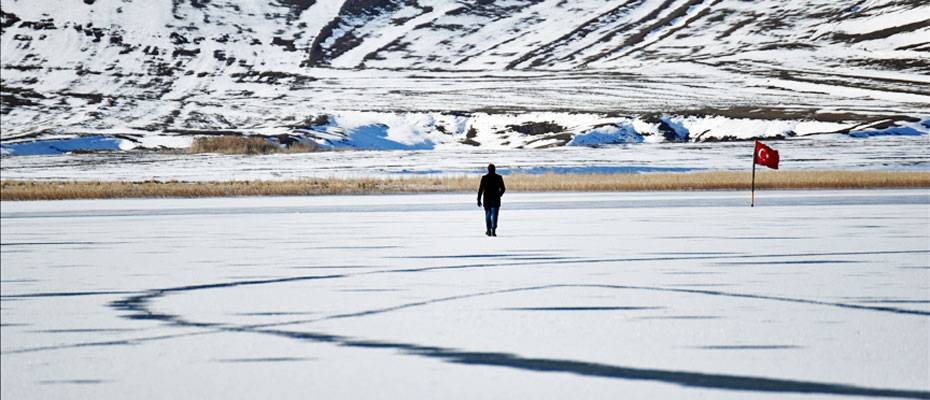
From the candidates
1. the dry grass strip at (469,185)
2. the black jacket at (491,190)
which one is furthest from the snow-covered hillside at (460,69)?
the black jacket at (491,190)

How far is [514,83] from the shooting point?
341 feet

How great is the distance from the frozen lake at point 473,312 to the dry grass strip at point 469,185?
1794 centimetres

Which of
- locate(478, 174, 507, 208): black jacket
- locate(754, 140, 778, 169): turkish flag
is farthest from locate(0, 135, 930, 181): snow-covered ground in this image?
locate(478, 174, 507, 208): black jacket

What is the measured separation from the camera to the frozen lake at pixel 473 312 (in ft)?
24.5

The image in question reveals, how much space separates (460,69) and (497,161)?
232 ft

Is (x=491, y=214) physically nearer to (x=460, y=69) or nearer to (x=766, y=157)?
(x=766, y=157)

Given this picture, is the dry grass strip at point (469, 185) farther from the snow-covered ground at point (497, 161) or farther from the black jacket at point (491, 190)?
the black jacket at point (491, 190)

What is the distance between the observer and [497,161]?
180 ft

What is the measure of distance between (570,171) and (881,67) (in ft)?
176

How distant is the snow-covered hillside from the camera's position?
250 feet

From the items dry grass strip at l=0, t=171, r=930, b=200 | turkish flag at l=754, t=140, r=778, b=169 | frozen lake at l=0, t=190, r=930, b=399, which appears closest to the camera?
frozen lake at l=0, t=190, r=930, b=399


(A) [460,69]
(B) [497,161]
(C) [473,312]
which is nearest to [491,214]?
(C) [473,312]

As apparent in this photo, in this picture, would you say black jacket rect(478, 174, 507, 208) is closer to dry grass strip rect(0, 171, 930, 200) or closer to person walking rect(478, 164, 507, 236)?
person walking rect(478, 164, 507, 236)

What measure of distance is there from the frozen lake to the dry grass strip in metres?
17.9
